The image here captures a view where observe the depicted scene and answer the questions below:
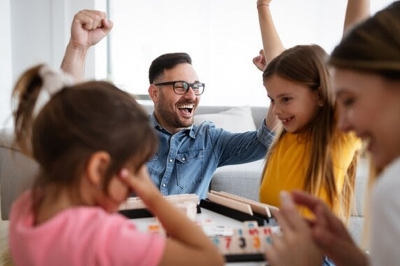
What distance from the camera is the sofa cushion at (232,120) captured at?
305 centimetres

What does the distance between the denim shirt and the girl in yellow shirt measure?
353 mm

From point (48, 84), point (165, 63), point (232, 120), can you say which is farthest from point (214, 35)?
point (48, 84)

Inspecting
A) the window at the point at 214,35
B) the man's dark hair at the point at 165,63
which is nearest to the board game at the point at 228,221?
the man's dark hair at the point at 165,63

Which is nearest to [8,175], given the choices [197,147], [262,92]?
[197,147]

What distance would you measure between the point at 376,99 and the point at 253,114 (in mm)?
2689

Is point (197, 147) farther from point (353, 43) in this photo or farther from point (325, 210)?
point (353, 43)

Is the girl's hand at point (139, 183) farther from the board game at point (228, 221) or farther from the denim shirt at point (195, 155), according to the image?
the denim shirt at point (195, 155)

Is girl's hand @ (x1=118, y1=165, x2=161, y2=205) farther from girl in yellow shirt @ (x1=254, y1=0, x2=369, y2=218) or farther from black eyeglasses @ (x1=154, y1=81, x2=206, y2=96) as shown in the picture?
black eyeglasses @ (x1=154, y1=81, x2=206, y2=96)

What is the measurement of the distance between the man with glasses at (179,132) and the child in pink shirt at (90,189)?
2.53 feet

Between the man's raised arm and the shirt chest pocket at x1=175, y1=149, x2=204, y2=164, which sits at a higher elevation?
the man's raised arm

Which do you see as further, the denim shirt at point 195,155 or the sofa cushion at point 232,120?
the sofa cushion at point 232,120

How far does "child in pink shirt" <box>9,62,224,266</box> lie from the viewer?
0.73 m

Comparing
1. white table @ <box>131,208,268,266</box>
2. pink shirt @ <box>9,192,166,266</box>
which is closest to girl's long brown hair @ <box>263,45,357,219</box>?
white table @ <box>131,208,268,266</box>

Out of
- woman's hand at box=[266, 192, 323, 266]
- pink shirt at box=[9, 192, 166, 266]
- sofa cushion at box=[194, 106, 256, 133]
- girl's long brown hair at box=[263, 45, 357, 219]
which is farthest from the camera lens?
sofa cushion at box=[194, 106, 256, 133]
